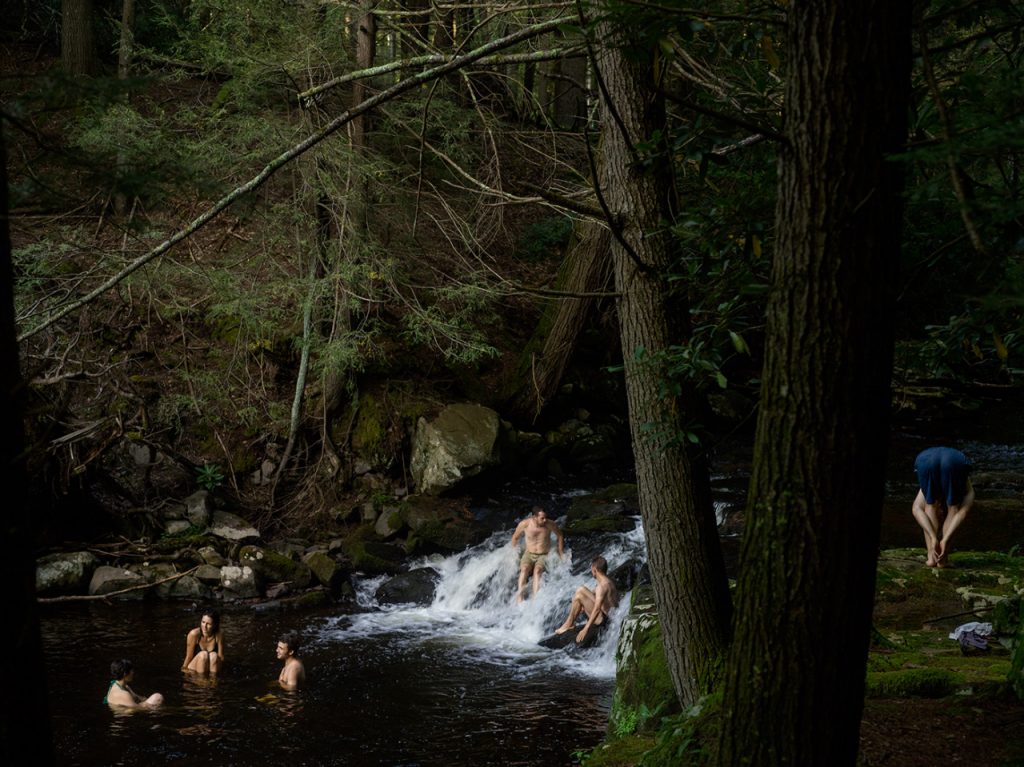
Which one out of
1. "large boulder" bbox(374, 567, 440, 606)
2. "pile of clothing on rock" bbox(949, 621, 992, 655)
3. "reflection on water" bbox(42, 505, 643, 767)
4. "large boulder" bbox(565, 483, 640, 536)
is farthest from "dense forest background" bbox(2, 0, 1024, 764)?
"reflection on water" bbox(42, 505, 643, 767)

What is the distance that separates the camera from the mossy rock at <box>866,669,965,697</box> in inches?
192

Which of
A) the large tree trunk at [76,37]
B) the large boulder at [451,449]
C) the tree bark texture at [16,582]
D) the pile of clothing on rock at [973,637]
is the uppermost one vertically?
A: the large tree trunk at [76,37]

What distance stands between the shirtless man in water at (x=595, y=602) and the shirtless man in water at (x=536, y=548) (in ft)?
3.42

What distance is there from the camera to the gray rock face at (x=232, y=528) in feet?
43.3

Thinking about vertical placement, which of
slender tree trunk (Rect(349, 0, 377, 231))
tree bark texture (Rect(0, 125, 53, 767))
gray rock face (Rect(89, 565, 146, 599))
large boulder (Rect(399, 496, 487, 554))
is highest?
slender tree trunk (Rect(349, 0, 377, 231))

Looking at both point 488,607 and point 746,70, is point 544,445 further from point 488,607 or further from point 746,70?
point 746,70

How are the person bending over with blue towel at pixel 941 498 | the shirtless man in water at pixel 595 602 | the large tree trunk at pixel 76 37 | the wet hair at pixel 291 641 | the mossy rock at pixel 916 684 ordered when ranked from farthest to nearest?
the large tree trunk at pixel 76 37, the shirtless man in water at pixel 595 602, the wet hair at pixel 291 641, the person bending over with blue towel at pixel 941 498, the mossy rock at pixel 916 684

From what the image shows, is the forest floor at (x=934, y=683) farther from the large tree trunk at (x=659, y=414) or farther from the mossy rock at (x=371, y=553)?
the mossy rock at (x=371, y=553)

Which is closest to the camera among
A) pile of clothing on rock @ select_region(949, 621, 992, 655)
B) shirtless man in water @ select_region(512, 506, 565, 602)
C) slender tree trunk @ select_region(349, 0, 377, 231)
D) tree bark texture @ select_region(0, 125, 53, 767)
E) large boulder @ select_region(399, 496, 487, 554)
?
tree bark texture @ select_region(0, 125, 53, 767)

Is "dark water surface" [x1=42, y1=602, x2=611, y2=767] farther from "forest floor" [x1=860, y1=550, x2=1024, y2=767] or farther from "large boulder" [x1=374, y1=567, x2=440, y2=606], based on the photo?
"forest floor" [x1=860, y1=550, x2=1024, y2=767]

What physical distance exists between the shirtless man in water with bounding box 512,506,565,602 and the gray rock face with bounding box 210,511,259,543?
13.6 feet

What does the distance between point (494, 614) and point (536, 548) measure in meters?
1.09

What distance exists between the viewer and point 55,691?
949 centimetres

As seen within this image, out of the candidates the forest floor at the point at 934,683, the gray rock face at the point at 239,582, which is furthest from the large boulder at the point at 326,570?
the forest floor at the point at 934,683
